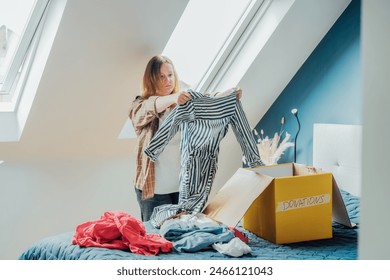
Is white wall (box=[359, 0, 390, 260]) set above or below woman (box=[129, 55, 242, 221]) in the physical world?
below

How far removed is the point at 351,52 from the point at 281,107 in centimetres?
63

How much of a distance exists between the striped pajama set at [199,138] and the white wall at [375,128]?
5.66ft

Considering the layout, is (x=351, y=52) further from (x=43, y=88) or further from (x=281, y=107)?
(x=43, y=88)

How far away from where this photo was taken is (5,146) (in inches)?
107

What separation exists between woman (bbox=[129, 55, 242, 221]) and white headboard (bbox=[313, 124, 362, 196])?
63 cm

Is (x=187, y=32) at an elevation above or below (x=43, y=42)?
above

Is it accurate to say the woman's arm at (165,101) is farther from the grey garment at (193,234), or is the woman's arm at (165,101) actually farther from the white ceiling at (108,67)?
the grey garment at (193,234)

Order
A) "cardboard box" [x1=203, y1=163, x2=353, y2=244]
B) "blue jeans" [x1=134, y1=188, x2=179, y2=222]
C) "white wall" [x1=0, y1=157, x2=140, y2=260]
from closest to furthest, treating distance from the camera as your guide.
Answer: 1. "cardboard box" [x1=203, y1=163, x2=353, y2=244]
2. "blue jeans" [x1=134, y1=188, x2=179, y2=222]
3. "white wall" [x1=0, y1=157, x2=140, y2=260]

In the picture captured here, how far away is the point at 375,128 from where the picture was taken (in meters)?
0.46

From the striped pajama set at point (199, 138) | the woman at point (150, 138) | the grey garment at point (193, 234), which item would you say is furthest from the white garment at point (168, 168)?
the grey garment at point (193, 234)

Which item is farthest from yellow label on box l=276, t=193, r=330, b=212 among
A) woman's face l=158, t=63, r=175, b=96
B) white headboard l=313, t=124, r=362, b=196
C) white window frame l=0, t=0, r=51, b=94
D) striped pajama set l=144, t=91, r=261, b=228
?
white window frame l=0, t=0, r=51, b=94

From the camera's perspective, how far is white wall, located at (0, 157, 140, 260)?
2807mm

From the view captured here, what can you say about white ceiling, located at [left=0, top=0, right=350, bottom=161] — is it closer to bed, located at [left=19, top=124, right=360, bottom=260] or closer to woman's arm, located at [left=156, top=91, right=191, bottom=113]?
woman's arm, located at [left=156, top=91, right=191, bottom=113]

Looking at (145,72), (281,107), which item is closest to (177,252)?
(145,72)
